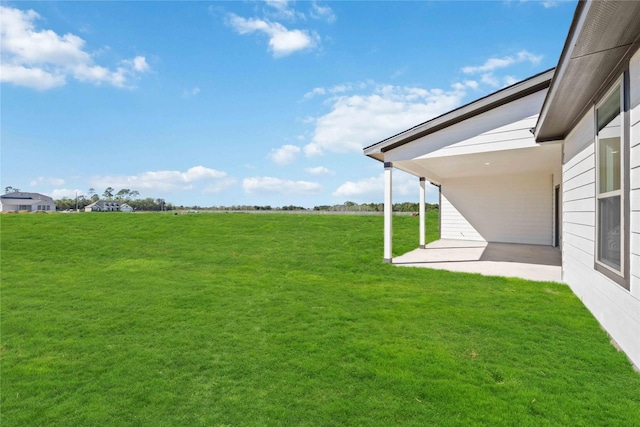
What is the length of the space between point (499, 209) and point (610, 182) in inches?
402

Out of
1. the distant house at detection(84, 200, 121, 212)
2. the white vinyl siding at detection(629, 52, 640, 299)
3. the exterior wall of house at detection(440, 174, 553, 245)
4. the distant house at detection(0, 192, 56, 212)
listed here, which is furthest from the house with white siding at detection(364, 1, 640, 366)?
the distant house at detection(84, 200, 121, 212)

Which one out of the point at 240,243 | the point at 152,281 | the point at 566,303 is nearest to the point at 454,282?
the point at 566,303

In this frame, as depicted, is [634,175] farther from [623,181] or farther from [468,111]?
[468,111]

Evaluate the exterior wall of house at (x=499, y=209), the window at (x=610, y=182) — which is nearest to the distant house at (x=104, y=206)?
the exterior wall of house at (x=499, y=209)

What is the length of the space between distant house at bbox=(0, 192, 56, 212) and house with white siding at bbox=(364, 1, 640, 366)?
77901 millimetres

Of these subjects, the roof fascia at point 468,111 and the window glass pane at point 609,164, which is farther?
the roof fascia at point 468,111

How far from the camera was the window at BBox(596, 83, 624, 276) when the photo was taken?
3141 mm

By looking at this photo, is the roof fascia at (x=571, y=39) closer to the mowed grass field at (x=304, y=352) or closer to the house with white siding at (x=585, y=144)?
the house with white siding at (x=585, y=144)

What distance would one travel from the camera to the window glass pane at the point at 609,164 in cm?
327

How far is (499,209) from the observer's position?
12758 mm

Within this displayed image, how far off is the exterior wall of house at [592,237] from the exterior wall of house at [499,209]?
6667 mm

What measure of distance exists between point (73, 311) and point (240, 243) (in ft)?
22.5

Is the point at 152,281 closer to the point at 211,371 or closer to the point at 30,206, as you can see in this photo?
the point at 211,371

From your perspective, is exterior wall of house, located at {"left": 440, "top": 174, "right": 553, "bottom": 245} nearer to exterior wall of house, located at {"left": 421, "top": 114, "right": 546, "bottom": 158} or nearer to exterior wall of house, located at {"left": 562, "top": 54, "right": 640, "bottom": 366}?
exterior wall of house, located at {"left": 562, "top": 54, "right": 640, "bottom": 366}
